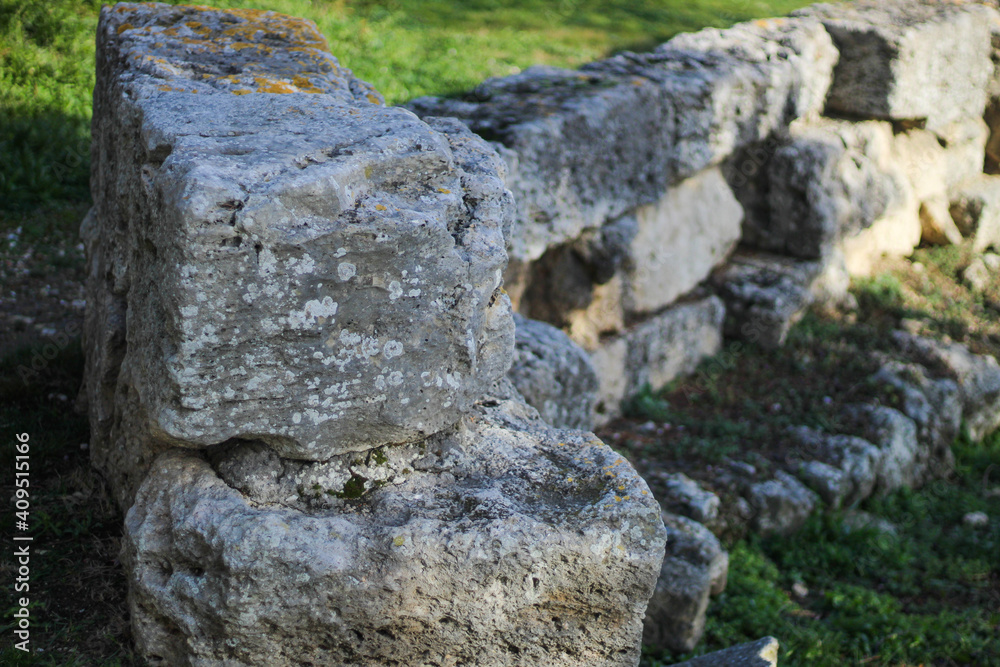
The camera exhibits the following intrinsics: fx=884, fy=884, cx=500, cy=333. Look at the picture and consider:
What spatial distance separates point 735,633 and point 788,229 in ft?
11.7

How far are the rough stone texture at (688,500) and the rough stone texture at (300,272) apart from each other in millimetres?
2459

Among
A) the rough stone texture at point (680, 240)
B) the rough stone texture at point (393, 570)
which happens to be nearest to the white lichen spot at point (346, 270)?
the rough stone texture at point (393, 570)

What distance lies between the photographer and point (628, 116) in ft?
16.4

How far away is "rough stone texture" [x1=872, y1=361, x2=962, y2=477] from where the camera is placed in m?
5.77

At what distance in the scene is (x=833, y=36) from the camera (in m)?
6.95

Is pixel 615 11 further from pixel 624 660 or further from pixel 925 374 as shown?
pixel 624 660

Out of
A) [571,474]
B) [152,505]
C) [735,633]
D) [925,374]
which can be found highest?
[571,474]

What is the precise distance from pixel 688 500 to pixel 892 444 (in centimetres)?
171

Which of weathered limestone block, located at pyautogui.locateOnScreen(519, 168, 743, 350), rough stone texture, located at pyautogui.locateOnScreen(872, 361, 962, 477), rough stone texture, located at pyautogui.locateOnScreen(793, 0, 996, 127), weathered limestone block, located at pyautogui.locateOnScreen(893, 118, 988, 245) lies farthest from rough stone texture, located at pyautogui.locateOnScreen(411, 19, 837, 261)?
rough stone texture, located at pyautogui.locateOnScreen(872, 361, 962, 477)

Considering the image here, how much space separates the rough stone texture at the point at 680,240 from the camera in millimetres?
5582

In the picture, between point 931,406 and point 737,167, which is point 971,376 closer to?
point 931,406

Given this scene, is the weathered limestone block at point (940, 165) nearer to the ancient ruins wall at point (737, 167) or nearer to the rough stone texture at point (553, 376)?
the ancient ruins wall at point (737, 167)

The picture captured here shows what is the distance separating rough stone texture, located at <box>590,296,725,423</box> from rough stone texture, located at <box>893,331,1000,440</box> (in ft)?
4.84

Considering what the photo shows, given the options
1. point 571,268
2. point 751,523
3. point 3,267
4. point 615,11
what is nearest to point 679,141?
point 571,268
